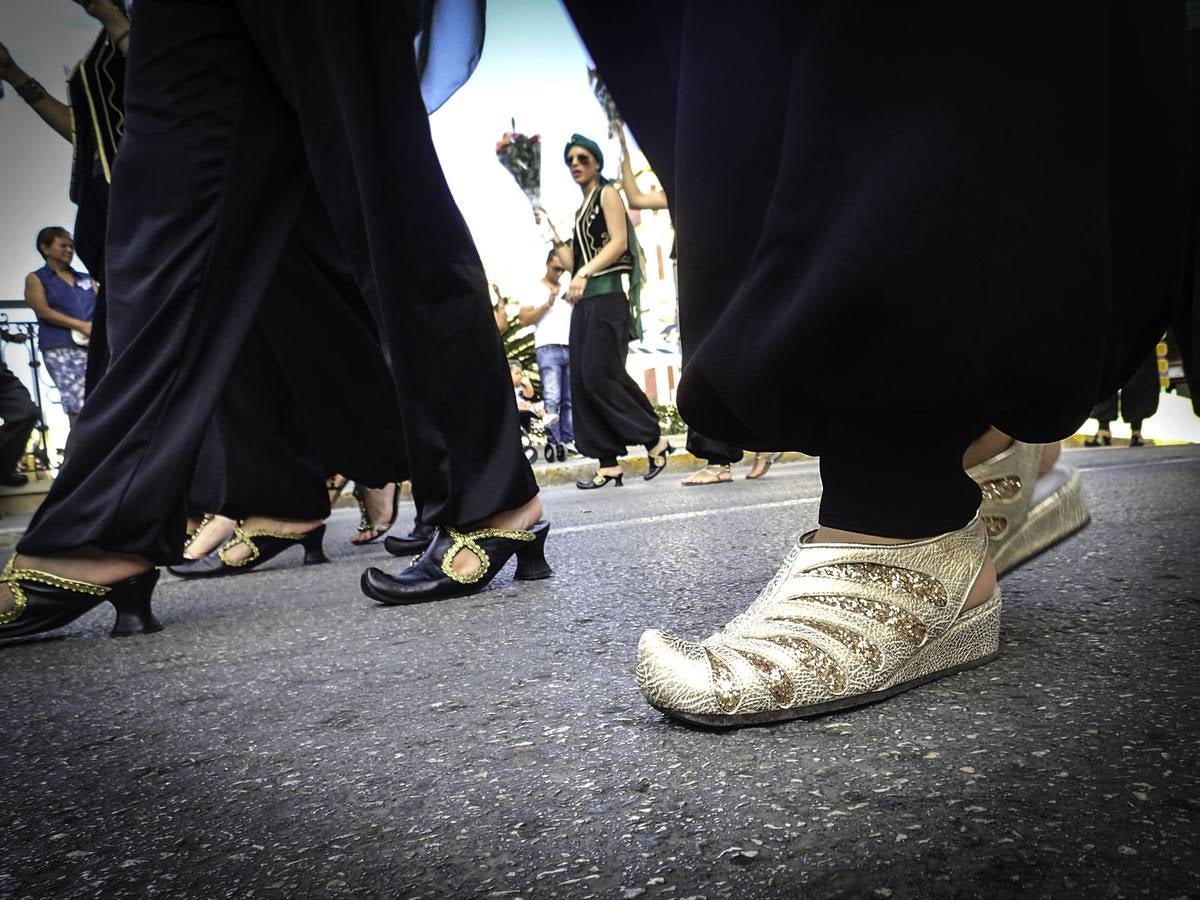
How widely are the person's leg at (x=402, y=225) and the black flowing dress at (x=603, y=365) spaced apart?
4.64m

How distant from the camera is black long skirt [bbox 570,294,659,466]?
6.50m

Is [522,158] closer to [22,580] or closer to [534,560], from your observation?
[534,560]

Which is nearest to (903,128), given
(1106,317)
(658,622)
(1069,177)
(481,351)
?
(1069,177)

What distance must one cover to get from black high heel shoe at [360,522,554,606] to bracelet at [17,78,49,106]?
1861 mm

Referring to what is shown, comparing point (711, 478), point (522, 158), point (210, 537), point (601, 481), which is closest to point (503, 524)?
point (210, 537)

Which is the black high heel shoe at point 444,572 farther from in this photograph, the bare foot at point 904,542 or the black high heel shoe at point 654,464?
the black high heel shoe at point 654,464

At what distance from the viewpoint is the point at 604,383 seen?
653 cm

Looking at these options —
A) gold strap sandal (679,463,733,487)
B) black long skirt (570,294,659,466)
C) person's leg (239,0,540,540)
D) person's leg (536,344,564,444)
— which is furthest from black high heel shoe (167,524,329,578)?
person's leg (536,344,564,444)

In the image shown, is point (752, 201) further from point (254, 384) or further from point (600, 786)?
point (254, 384)

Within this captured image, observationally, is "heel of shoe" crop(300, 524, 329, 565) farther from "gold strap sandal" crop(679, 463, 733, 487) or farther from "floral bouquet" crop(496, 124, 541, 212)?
"floral bouquet" crop(496, 124, 541, 212)

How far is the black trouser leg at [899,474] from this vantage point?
960 millimetres

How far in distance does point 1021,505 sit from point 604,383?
5.35 m

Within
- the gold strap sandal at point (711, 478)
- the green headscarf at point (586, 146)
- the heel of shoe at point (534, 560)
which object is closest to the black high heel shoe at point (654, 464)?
the gold strap sandal at point (711, 478)

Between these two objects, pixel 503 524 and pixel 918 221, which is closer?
pixel 918 221
